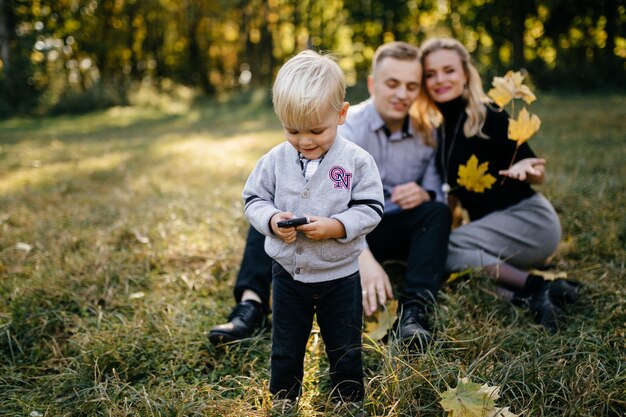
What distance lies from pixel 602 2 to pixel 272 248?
659 inches

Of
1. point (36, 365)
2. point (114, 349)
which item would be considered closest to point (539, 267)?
point (114, 349)

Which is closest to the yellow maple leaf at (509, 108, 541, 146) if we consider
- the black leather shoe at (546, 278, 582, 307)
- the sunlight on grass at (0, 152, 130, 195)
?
the black leather shoe at (546, 278, 582, 307)

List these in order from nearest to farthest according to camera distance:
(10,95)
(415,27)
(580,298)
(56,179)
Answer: (580,298) < (56,179) < (10,95) < (415,27)

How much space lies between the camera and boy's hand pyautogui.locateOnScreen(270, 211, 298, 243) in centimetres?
153

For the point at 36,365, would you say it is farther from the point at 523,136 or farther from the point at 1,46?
the point at 1,46

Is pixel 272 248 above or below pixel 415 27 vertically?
below

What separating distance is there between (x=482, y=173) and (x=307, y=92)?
1628 millimetres

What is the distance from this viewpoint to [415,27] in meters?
23.3

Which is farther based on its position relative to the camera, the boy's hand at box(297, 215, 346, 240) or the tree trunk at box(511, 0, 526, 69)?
the tree trunk at box(511, 0, 526, 69)

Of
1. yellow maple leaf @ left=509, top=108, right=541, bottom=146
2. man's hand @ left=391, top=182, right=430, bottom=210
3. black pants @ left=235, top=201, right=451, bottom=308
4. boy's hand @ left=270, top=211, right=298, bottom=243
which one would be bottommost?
black pants @ left=235, top=201, right=451, bottom=308

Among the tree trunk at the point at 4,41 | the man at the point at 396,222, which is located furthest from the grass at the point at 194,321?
the tree trunk at the point at 4,41

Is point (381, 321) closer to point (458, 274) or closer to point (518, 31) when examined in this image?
point (458, 274)

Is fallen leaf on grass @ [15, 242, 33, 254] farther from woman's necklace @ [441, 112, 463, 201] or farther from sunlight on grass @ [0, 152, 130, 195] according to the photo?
woman's necklace @ [441, 112, 463, 201]

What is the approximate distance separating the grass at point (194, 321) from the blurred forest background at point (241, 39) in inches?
330
